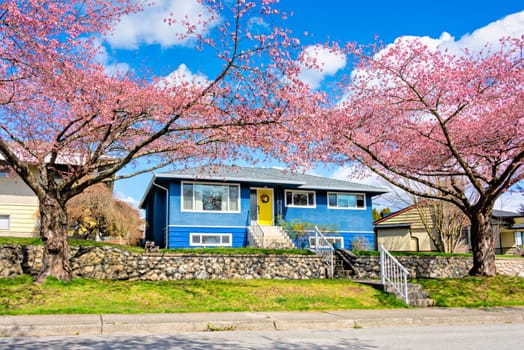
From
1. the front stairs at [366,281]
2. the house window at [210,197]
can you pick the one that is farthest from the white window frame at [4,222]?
the front stairs at [366,281]

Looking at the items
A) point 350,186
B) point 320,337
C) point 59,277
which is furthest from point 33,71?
point 350,186

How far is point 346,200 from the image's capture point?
29.6 m

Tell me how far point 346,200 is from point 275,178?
4.67m

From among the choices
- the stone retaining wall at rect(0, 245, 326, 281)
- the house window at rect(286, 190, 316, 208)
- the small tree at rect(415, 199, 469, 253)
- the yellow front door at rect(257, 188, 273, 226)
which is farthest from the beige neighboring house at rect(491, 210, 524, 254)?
the stone retaining wall at rect(0, 245, 326, 281)

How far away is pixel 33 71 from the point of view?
12109 millimetres

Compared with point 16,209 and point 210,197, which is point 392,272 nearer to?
point 210,197

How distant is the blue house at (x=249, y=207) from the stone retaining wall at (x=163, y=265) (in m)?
5.41

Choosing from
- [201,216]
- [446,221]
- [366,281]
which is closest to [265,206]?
[201,216]

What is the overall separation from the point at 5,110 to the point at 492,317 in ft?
44.8

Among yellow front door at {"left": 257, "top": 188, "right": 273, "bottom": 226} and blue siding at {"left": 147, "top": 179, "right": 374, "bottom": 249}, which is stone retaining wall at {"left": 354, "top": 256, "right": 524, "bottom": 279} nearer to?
blue siding at {"left": 147, "top": 179, "right": 374, "bottom": 249}

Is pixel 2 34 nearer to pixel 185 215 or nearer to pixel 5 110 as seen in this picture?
pixel 5 110

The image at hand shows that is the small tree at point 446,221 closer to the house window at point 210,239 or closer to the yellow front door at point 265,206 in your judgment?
the yellow front door at point 265,206

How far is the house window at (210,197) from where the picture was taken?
25766mm

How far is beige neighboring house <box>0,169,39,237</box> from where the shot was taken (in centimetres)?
2531
